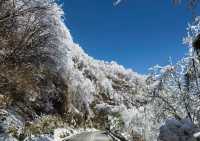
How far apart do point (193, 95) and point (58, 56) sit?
1022cm

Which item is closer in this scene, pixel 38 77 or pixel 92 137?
pixel 92 137

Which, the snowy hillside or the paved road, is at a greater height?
the snowy hillside

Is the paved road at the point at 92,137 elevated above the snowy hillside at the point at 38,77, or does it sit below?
below

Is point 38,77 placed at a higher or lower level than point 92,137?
higher

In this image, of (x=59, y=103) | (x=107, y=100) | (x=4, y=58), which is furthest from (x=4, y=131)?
(x=107, y=100)

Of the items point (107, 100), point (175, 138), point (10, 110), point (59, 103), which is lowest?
point (175, 138)

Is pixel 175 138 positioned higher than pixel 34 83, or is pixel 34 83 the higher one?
pixel 34 83

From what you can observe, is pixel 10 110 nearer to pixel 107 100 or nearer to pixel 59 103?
pixel 59 103

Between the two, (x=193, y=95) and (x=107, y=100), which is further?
(x=107, y=100)

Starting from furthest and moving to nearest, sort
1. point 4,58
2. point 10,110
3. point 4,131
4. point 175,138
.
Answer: point 10,110 < point 4,131 < point 4,58 < point 175,138

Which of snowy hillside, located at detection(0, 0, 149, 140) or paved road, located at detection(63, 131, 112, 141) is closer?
snowy hillside, located at detection(0, 0, 149, 140)

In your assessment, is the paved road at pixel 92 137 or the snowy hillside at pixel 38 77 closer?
the snowy hillside at pixel 38 77

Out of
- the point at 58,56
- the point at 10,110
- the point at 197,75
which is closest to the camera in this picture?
the point at 10,110

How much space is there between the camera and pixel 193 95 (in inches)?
1067
